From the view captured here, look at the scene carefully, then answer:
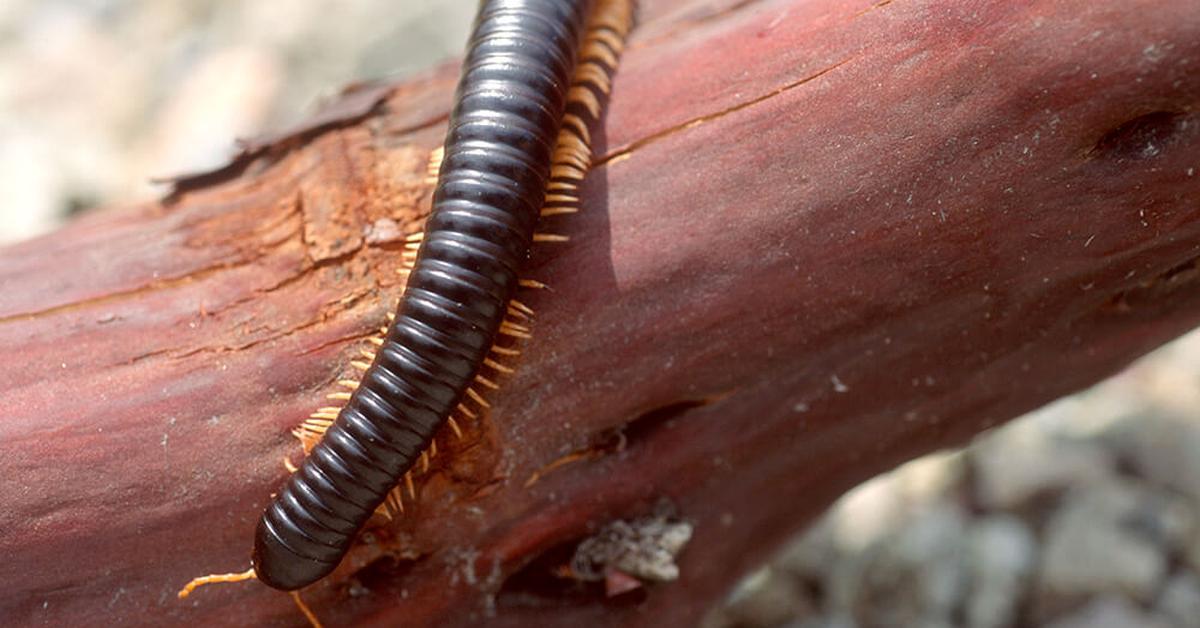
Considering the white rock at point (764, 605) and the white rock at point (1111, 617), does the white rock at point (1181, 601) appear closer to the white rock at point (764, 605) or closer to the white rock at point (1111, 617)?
the white rock at point (1111, 617)

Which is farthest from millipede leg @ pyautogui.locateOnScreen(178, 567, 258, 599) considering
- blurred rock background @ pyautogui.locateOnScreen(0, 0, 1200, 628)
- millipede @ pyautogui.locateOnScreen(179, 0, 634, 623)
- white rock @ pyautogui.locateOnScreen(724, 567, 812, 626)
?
white rock @ pyautogui.locateOnScreen(724, 567, 812, 626)

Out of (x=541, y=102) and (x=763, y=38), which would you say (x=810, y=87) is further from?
(x=541, y=102)

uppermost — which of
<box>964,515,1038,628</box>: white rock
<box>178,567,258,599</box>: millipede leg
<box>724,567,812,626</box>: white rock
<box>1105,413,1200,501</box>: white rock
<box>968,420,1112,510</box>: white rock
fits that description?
<box>178,567,258,599</box>: millipede leg

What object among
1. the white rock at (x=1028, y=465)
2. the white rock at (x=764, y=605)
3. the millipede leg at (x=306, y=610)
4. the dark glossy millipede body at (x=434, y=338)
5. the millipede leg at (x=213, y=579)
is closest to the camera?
the dark glossy millipede body at (x=434, y=338)

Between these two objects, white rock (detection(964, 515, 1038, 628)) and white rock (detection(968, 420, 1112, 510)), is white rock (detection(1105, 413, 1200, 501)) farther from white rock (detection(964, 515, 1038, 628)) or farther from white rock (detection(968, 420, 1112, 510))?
white rock (detection(964, 515, 1038, 628))

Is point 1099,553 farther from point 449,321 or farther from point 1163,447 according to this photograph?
point 449,321

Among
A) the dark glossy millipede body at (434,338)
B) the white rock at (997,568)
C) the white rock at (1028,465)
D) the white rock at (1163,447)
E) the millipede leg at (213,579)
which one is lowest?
the white rock at (997,568)

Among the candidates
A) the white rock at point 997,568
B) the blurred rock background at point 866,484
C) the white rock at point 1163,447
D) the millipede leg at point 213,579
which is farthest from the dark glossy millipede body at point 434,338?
the white rock at point 1163,447
